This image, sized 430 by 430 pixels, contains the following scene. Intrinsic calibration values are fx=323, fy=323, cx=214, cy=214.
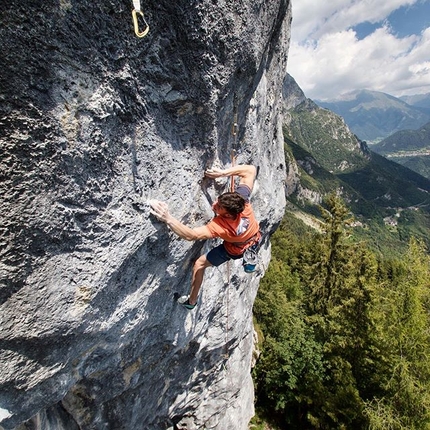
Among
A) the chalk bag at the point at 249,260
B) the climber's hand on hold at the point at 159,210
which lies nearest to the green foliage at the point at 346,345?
the chalk bag at the point at 249,260

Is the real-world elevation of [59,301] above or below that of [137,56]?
below

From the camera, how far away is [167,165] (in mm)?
5062

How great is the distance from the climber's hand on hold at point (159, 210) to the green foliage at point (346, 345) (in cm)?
1084

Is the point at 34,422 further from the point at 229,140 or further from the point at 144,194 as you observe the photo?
the point at 229,140

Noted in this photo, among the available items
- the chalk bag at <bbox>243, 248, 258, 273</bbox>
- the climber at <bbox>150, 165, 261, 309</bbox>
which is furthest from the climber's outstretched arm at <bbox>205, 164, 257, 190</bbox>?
the chalk bag at <bbox>243, 248, 258, 273</bbox>

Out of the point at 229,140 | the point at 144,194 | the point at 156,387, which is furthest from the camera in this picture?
the point at 156,387

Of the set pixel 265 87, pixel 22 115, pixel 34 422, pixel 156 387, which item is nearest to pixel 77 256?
pixel 22 115

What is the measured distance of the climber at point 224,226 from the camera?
4941mm

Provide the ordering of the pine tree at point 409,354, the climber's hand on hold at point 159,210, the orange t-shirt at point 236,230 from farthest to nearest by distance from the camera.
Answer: the pine tree at point 409,354 < the orange t-shirt at point 236,230 < the climber's hand on hold at point 159,210

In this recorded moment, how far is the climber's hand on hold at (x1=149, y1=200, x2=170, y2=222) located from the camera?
488 centimetres

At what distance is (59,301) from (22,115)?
230 cm

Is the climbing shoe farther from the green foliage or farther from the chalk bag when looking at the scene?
the green foliage

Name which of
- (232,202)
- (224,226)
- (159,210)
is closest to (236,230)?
(224,226)

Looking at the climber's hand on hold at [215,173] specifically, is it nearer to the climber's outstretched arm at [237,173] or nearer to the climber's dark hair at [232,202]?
the climber's outstretched arm at [237,173]
